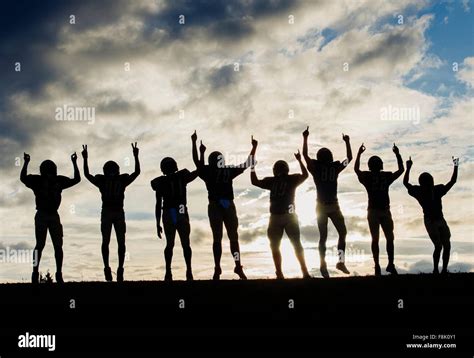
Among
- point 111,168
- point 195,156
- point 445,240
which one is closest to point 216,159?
point 195,156

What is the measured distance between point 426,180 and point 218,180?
19.9 feet

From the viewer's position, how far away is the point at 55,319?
46.6ft

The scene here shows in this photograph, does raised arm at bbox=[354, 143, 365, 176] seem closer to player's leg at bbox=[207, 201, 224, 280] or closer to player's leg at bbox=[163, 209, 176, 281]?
player's leg at bbox=[207, 201, 224, 280]

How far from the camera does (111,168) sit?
57.8 feet

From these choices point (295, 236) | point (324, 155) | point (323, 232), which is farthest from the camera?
point (324, 155)

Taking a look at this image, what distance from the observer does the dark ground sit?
42.3 feet

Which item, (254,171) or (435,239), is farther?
(435,239)

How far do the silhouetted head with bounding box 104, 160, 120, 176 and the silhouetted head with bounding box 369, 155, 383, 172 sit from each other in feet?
21.8

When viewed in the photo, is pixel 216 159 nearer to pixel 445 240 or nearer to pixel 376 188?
pixel 376 188

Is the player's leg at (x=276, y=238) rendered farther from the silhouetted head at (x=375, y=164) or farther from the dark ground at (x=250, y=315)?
the silhouetted head at (x=375, y=164)

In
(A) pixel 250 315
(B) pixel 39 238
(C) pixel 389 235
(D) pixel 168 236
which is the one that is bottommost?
(A) pixel 250 315

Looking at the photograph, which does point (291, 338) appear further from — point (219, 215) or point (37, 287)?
point (37, 287)

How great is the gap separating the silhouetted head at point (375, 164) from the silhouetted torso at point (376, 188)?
0.11 meters

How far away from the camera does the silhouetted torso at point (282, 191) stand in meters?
17.0
